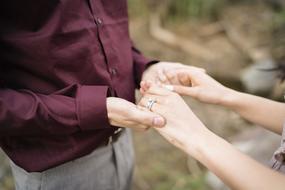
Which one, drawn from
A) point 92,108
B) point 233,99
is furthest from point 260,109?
point 92,108

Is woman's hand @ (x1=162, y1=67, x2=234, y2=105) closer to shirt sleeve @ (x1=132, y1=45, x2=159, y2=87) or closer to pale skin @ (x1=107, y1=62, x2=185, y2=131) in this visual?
shirt sleeve @ (x1=132, y1=45, x2=159, y2=87)

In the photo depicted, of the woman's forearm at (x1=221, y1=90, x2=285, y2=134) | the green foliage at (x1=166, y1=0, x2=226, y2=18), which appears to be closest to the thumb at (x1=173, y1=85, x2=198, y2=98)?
the woman's forearm at (x1=221, y1=90, x2=285, y2=134)

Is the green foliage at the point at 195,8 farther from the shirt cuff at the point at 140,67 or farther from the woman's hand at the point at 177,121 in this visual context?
the woman's hand at the point at 177,121

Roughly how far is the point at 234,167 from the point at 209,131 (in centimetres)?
12

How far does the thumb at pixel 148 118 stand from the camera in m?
1.25

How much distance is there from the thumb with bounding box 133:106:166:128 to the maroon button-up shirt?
0.09 metres

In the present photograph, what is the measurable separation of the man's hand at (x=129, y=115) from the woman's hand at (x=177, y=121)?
0.09 feet

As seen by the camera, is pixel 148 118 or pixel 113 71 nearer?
pixel 148 118

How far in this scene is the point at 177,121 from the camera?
1260 millimetres

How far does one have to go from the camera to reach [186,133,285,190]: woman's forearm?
1150 mm

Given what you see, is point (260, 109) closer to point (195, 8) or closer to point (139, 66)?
point (139, 66)

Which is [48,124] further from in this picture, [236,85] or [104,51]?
[236,85]

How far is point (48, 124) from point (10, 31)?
10.6 inches

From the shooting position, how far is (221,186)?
A: 264 cm
